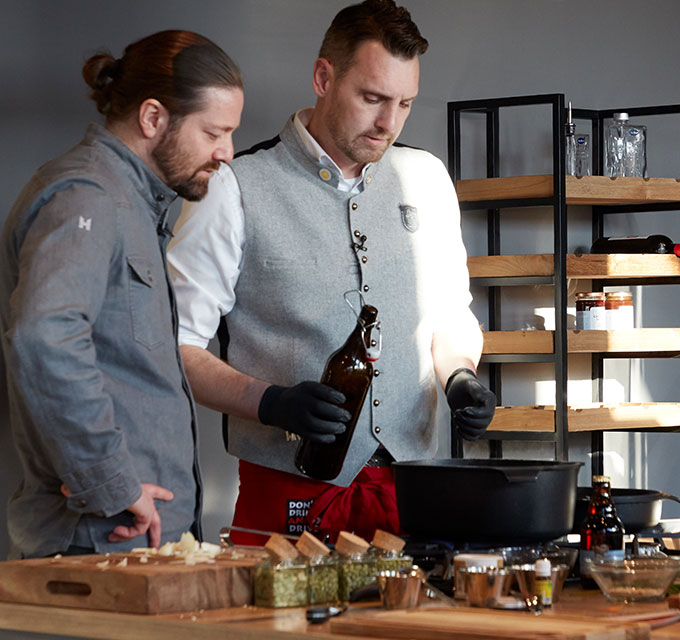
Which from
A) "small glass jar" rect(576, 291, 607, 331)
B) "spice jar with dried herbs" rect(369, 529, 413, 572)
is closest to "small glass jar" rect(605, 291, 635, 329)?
"small glass jar" rect(576, 291, 607, 331)

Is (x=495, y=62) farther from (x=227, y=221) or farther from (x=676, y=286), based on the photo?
(x=227, y=221)

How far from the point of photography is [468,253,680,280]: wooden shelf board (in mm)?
3604

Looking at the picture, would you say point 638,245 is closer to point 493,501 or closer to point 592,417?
point 592,417

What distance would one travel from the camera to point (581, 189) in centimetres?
363

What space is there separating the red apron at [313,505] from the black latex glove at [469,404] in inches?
7.8

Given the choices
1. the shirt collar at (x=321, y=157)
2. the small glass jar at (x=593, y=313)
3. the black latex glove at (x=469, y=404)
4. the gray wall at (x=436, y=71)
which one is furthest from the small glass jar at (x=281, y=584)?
the small glass jar at (x=593, y=313)

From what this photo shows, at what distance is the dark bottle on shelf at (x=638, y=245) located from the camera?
377 cm

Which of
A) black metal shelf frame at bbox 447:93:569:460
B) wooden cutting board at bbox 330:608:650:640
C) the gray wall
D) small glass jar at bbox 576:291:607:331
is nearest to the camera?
wooden cutting board at bbox 330:608:650:640

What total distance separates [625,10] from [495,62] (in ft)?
1.99

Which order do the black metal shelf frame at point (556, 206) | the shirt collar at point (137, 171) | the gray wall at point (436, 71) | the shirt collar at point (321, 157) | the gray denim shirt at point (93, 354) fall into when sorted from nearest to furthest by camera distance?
the gray denim shirt at point (93, 354) → the shirt collar at point (137, 171) → the shirt collar at point (321, 157) → the gray wall at point (436, 71) → the black metal shelf frame at point (556, 206)

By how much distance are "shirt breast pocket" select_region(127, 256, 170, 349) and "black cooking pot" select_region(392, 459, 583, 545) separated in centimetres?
45

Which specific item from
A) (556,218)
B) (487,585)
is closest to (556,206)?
(556,218)

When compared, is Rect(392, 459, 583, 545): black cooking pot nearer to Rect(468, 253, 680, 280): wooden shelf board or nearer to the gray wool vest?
the gray wool vest

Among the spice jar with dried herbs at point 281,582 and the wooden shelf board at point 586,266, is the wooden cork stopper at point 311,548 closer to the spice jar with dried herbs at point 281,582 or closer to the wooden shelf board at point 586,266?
the spice jar with dried herbs at point 281,582
